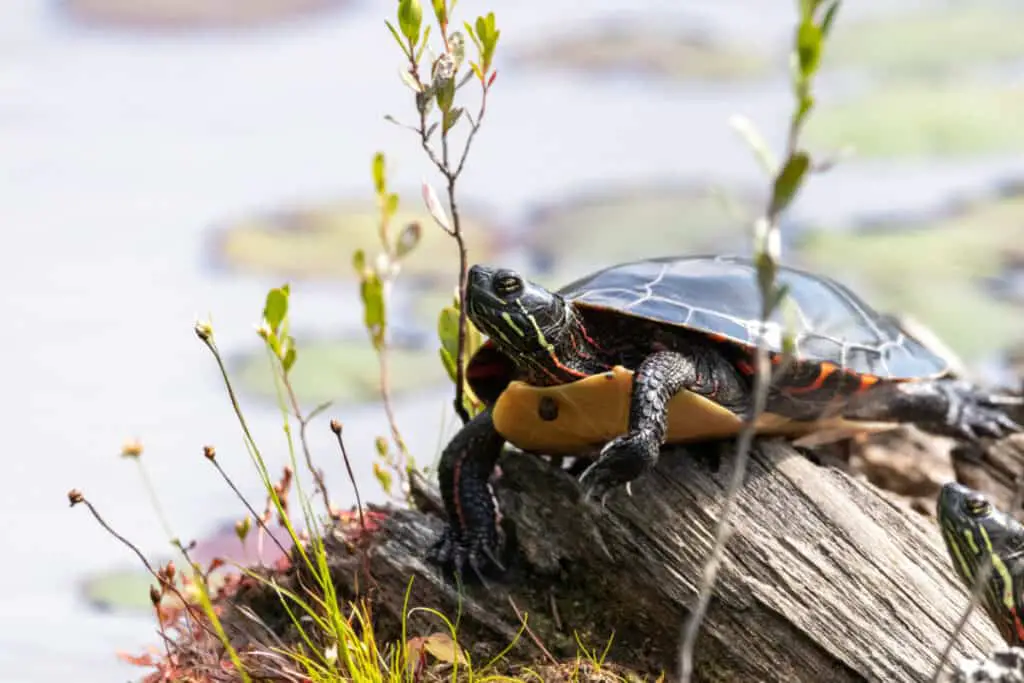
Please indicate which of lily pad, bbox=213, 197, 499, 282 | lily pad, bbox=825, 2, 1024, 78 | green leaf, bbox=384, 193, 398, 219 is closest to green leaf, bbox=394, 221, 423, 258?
green leaf, bbox=384, 193, 398, 219

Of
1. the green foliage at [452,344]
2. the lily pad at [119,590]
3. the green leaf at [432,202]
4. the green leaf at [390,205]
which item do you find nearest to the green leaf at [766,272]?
the green leaf at [432,202]

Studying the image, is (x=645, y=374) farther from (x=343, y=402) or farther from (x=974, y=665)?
(x=343, y=402)

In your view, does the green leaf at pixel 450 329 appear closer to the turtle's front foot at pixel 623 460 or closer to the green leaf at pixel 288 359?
the green leaf at pixel 288 359

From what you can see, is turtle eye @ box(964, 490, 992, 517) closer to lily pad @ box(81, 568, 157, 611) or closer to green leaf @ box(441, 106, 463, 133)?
green leaf @ box(441, 106, 463, 133)

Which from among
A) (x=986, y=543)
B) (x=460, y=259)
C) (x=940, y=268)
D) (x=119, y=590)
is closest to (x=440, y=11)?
(x=460, y=259)

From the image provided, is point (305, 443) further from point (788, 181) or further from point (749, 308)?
point (788, 181)

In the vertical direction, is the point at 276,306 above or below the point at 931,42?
below
